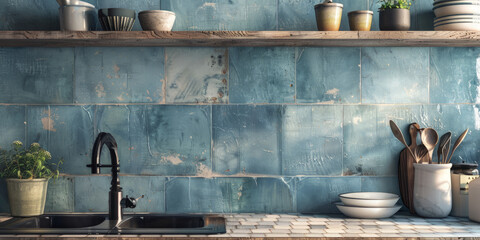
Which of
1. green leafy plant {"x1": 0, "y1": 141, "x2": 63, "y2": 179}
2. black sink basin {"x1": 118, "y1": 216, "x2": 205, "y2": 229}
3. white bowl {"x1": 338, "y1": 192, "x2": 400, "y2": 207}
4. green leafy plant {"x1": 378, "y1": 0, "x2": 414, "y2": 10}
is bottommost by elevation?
black sink basin {"x1": 118, "y1": 216, "x2": 205, "y2": 229}

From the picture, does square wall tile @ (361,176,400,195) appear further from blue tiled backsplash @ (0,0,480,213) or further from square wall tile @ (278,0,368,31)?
square wall tile @ (278,0,368,31)

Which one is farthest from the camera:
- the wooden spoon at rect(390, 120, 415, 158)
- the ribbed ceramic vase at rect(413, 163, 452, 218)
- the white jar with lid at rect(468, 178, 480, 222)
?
the wooden spoon at rect(390, 120, 415, 158)

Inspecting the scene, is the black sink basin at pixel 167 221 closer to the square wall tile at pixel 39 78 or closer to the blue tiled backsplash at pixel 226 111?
the blue tiled backsplash at pixel 226 111

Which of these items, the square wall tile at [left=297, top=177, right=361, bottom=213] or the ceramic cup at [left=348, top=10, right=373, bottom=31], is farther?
the square wall tile at [left=297, top=177, right=361, bottom=213]

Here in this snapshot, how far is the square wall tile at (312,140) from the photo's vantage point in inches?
95.7

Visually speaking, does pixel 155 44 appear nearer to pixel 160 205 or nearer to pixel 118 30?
pixel 118 30

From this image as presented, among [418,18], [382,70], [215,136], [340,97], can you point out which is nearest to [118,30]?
[215,136]

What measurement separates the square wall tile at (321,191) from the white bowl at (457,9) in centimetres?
93

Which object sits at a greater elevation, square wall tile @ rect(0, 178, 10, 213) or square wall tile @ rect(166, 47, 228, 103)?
square wall tile @ rect(166, 47, 228, 103)

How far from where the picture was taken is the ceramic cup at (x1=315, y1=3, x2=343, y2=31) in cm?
223

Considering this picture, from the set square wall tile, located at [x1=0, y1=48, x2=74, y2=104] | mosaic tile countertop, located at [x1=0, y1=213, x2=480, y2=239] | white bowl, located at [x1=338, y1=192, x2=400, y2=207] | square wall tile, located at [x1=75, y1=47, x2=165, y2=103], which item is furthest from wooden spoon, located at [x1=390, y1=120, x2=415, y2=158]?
square wall tile, located at [x1=0, y1=48, x2=74, y2=104]

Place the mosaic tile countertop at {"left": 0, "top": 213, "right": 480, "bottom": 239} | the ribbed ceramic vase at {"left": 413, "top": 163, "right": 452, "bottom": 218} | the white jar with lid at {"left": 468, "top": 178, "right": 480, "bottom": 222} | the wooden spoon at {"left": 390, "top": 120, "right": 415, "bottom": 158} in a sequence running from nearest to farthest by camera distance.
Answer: the mosaic tile countertop at {"left": 0, "top": 213, "right": 480, "bottom": 239}
the white jar with lid at {"left": 468, "top": 178, "right": 480, "bottom": 222}
the ribbed ceramic vase at {"left": 413, "top": 163, "right": 452, "bottom": 218}
the wooden spoon at {"left": 390, "top": 120, "right": 415, "bottom": 158}

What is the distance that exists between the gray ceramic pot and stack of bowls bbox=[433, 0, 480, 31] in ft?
0.63

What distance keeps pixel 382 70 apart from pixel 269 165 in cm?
77
